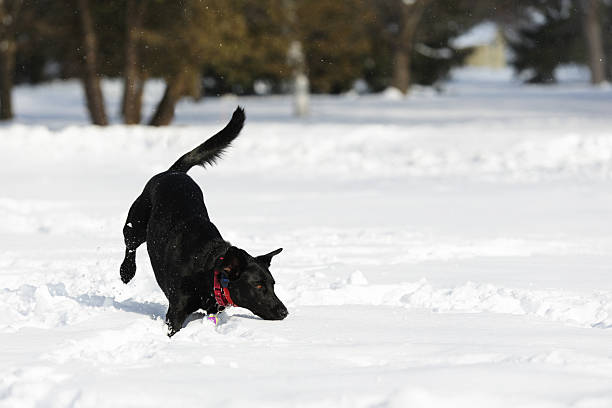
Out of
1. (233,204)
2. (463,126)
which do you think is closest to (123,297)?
(233,204)

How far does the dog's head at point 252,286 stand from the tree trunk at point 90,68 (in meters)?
16.7

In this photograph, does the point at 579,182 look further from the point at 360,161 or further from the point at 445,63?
the point at 445,63

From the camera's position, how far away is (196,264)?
17.1 ft

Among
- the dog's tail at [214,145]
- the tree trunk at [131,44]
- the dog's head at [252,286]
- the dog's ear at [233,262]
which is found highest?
the tree trunk at [131,44]

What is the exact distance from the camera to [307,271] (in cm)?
700

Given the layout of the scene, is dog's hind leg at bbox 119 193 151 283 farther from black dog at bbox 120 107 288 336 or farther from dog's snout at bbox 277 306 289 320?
dog's snout at bbox 277 306 289 320

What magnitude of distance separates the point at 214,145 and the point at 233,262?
6.47 ft

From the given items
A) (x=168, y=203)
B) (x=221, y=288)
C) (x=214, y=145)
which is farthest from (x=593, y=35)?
(x=221, y=288)

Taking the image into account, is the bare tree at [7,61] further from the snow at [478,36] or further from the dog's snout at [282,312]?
the dog's snout at [282,312]

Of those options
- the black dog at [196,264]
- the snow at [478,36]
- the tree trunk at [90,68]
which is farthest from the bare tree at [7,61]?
the snow at [478,36]

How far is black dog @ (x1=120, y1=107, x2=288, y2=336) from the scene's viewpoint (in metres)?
5.08

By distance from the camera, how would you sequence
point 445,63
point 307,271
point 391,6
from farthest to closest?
point 445,63, point 391,6, point 307,271

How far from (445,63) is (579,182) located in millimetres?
28311

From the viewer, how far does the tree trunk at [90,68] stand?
20688mm
